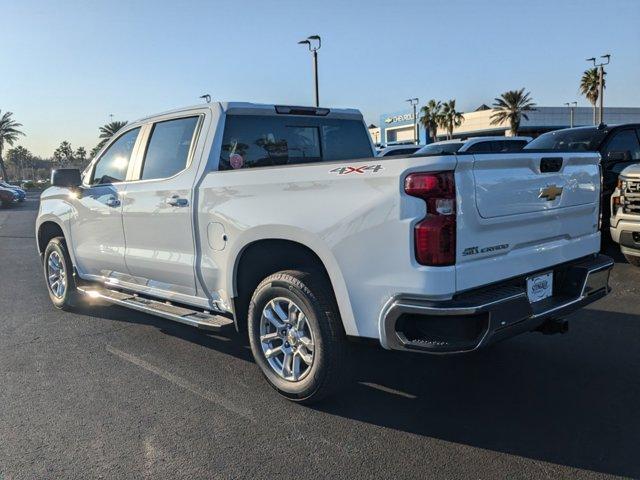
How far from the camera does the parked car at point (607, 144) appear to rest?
7.79 metres

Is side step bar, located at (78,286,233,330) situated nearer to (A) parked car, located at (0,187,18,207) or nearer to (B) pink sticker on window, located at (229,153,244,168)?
(B) pink sticker on window, located at (229,153,244,168)

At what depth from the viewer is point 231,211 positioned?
3893mm

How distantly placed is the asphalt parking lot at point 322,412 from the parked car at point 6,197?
2512 cm

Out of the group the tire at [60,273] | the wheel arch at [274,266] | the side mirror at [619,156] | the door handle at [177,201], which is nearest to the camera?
the wheel arch at [274,266]

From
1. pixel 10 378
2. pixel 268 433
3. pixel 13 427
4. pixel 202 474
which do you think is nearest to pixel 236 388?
pixel 268 433

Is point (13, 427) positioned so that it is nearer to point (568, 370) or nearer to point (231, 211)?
point (231, 211)

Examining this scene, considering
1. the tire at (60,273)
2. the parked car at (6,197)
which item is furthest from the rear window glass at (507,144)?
the parked car at (6,197)

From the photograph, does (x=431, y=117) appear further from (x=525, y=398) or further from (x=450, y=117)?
(x=525, y=398)

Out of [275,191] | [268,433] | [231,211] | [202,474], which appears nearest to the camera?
[202,474]

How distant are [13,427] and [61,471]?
2.42 ft

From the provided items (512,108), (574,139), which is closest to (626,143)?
(574,139)

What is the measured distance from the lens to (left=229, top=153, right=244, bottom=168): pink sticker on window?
439 cm

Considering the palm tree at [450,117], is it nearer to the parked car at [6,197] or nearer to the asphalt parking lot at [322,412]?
the parked car at [6,197]

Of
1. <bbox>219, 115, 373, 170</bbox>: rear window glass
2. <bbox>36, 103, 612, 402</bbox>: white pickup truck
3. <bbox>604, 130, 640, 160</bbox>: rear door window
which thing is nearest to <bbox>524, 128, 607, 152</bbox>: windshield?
<bbox>604, 130, 640, 160</bbox>: rear door window
